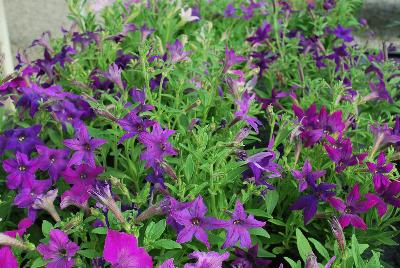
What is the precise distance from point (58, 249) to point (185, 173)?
55 cm

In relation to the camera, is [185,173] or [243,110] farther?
[243,110]

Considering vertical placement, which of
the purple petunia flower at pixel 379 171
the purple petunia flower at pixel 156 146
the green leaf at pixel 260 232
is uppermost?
the purple petunia flower at pixel 156 146

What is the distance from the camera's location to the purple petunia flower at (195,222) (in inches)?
63.7

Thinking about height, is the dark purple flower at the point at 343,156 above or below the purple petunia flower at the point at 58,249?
below

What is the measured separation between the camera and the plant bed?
1670 millimetres

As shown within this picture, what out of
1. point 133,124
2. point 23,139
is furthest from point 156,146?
point 23,139

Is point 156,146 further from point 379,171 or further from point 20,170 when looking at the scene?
point 379,171

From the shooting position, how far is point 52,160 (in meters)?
2.12

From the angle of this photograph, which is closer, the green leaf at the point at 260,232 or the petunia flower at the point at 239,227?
the petunia flower at the point at 239,227

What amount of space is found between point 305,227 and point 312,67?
1.44 metres

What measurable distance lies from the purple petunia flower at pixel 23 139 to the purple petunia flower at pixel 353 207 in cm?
131

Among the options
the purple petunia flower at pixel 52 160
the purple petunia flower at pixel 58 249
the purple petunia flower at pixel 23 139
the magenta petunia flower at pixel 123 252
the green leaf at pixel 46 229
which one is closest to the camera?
the magenta petunia flower at pixel 123 252

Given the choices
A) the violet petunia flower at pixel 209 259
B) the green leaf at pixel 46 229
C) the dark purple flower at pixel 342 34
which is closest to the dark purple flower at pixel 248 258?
the violet petunia flower at pixel 209 259

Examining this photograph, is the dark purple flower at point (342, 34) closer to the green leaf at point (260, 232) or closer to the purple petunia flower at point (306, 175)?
the purple petunia flower at point (306, 175)
